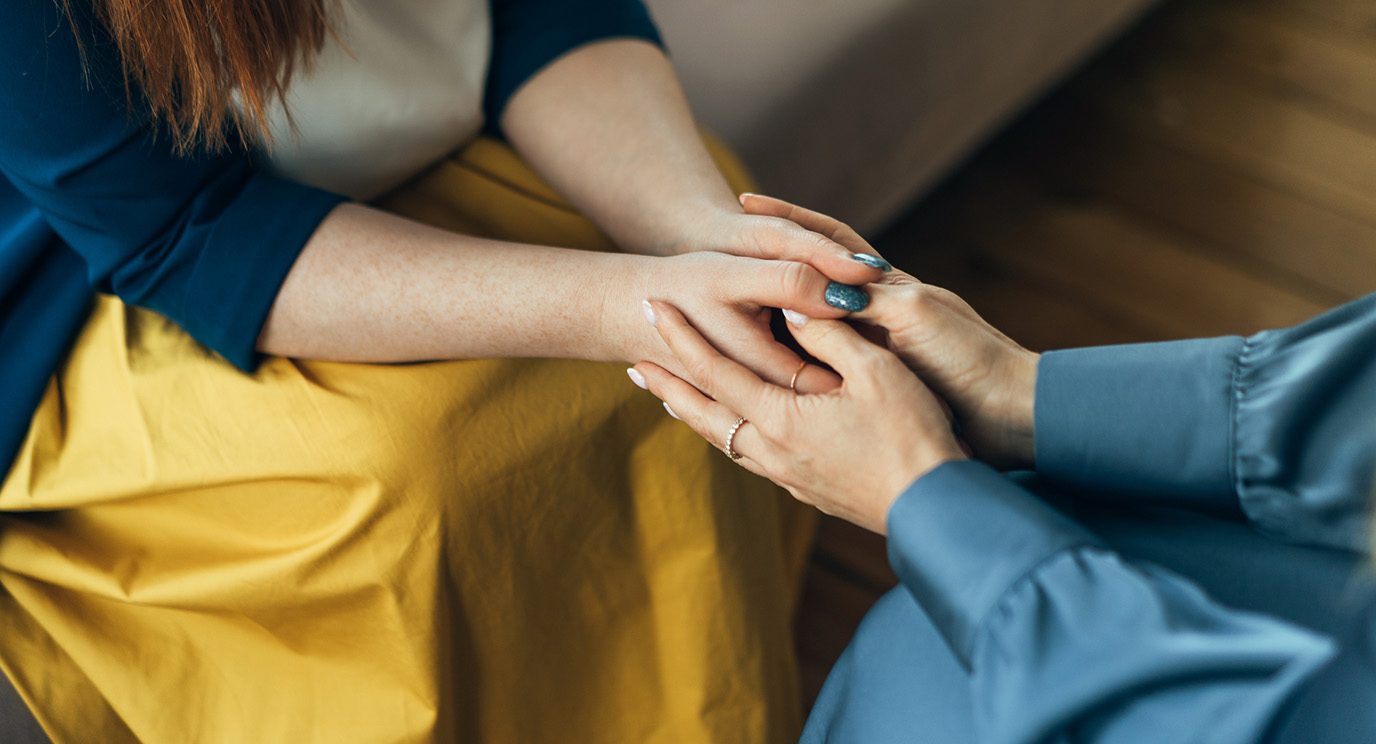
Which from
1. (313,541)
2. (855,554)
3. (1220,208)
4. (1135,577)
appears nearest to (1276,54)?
(1220,208)

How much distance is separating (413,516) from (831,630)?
680mm

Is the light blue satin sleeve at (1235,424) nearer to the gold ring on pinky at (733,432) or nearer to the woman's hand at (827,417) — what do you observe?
the woman's hand at (827,417)

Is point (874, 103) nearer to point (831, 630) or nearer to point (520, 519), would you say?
point (831, 630)

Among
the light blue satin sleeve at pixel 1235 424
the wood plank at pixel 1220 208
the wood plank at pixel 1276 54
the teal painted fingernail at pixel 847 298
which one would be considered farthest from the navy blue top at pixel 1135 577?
the wood plank at pixel 1276 54

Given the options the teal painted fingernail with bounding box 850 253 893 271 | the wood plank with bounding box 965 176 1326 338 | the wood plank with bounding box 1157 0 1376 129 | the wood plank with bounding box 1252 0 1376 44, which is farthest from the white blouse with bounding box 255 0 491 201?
the wood plank with bounding box 1252 0 1376 44

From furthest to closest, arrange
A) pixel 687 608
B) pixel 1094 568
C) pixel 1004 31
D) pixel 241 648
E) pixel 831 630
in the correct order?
pixel 1004 31, pixel 831 630, pixel 687 608, pixel 241 648, pixel 1094 568

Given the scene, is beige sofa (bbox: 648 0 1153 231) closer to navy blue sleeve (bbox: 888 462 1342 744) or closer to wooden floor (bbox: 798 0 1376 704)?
wooden floor (bbox: 798 0 1376 704)

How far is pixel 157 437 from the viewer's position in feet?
2.71

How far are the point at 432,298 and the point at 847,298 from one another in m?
0.31

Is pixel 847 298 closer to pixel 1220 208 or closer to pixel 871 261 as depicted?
pixel 871 261

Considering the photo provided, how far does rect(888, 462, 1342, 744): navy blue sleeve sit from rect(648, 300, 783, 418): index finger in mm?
179

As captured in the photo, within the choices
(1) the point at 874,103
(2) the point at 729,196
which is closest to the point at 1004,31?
(1) the point at 874,103

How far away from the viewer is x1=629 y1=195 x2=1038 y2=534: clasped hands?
0.74m

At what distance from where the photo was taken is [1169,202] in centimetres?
185
